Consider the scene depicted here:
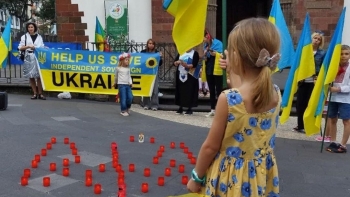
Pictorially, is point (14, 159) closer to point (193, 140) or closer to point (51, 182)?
point (51, 182)

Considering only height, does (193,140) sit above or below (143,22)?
below

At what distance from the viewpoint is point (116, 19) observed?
50.4ft

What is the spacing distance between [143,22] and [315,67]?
28.6 feet

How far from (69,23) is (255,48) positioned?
46.6 ft

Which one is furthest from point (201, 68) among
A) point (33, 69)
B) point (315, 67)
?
point (33, 69)

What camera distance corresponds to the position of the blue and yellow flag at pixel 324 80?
6723 mm

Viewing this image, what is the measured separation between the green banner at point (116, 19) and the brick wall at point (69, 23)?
3.19 ft

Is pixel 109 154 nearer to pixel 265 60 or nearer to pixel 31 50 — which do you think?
pixel 265 60

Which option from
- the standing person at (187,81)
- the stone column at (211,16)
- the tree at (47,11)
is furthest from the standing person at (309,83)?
the tree at (47,11)

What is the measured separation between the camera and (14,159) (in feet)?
19.0

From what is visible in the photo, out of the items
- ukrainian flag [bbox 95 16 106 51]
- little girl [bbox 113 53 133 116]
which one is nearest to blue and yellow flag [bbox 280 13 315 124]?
little girl [bbox 113 53 133 116]

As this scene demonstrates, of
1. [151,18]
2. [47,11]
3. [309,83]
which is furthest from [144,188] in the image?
[47,11]

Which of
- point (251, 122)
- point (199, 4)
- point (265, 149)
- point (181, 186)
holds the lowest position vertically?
point (181, 186)

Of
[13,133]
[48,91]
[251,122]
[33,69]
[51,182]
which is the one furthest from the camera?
[48,91]
